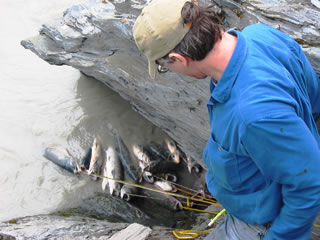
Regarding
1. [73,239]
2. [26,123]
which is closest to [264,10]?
[73,239]

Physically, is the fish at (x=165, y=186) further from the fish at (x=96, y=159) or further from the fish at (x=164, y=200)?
the fish at (x=96, y=159)

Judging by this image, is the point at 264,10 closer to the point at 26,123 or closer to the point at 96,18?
the point at 96,18

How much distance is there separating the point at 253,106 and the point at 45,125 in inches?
272

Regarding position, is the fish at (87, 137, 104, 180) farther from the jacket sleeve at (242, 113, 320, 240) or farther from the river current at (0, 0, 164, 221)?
the jacket sleeve at (242, 113, 320, 240)

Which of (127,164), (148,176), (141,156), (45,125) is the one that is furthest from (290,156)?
(45,125)

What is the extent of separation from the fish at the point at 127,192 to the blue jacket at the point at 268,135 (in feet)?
13.7

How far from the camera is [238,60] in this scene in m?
1.99

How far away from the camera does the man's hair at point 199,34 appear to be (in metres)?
2.00

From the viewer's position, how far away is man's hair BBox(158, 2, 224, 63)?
6.56 feet

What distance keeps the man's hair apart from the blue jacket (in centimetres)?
17

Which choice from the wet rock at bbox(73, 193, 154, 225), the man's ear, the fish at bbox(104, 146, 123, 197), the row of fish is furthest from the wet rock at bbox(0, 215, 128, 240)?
the man's ear

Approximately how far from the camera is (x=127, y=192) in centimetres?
651

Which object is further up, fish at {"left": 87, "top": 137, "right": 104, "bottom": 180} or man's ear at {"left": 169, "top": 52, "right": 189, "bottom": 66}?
man's ear at {"left": 169, "top": 52, "right": 189, "bottom": 66}

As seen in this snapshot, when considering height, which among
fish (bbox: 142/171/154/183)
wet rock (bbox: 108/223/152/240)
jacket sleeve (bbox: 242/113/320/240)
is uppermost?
jacket sleeve (bbox: 242/113/320/240)
